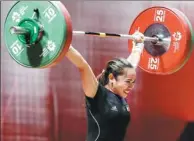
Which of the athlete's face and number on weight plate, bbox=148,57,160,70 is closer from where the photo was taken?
the athlete's face

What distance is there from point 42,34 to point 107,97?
461 mm

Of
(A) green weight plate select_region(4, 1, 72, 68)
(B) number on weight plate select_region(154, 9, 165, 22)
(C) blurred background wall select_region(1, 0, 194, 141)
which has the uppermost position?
(B) number on weight plate select_region(154, 9, 165, 22)

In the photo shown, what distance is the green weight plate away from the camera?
2.04m

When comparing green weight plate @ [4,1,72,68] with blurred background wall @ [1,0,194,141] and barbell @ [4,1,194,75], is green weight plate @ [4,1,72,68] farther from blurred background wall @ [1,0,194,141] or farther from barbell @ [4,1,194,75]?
blurred background wall @ [1,0,194,141]

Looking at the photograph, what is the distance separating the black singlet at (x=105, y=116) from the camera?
209 centimetres

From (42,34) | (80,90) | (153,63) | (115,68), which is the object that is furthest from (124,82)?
(80,90)

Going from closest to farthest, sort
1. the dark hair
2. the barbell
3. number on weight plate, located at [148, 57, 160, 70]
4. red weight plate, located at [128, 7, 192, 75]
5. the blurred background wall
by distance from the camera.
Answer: the barbell < the dark hair < red weight plate, located at [128, 7, 192, 75] < number on weight plate, located at [148, 57, 160, 70] < the blurred background wall

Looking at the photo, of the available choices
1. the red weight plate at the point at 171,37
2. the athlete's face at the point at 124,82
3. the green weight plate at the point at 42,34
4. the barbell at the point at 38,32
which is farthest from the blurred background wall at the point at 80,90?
the green weight plate at the point at 42,34

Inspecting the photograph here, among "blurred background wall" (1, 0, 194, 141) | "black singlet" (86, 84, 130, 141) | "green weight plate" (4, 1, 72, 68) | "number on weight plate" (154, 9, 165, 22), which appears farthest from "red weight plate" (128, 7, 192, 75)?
"green weight plate" (4, 1, 72, 68)

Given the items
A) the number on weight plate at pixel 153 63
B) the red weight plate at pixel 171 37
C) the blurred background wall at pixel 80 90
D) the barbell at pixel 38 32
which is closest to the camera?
the barbell at pixel 38 32

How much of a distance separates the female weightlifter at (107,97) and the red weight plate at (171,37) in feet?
2.02

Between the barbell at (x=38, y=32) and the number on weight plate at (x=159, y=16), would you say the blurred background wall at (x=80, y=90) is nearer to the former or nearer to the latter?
the number on weight plate at (x=159, y=16)

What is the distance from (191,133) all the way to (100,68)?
92cm

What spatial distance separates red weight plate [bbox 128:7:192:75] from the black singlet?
0.71 metres
